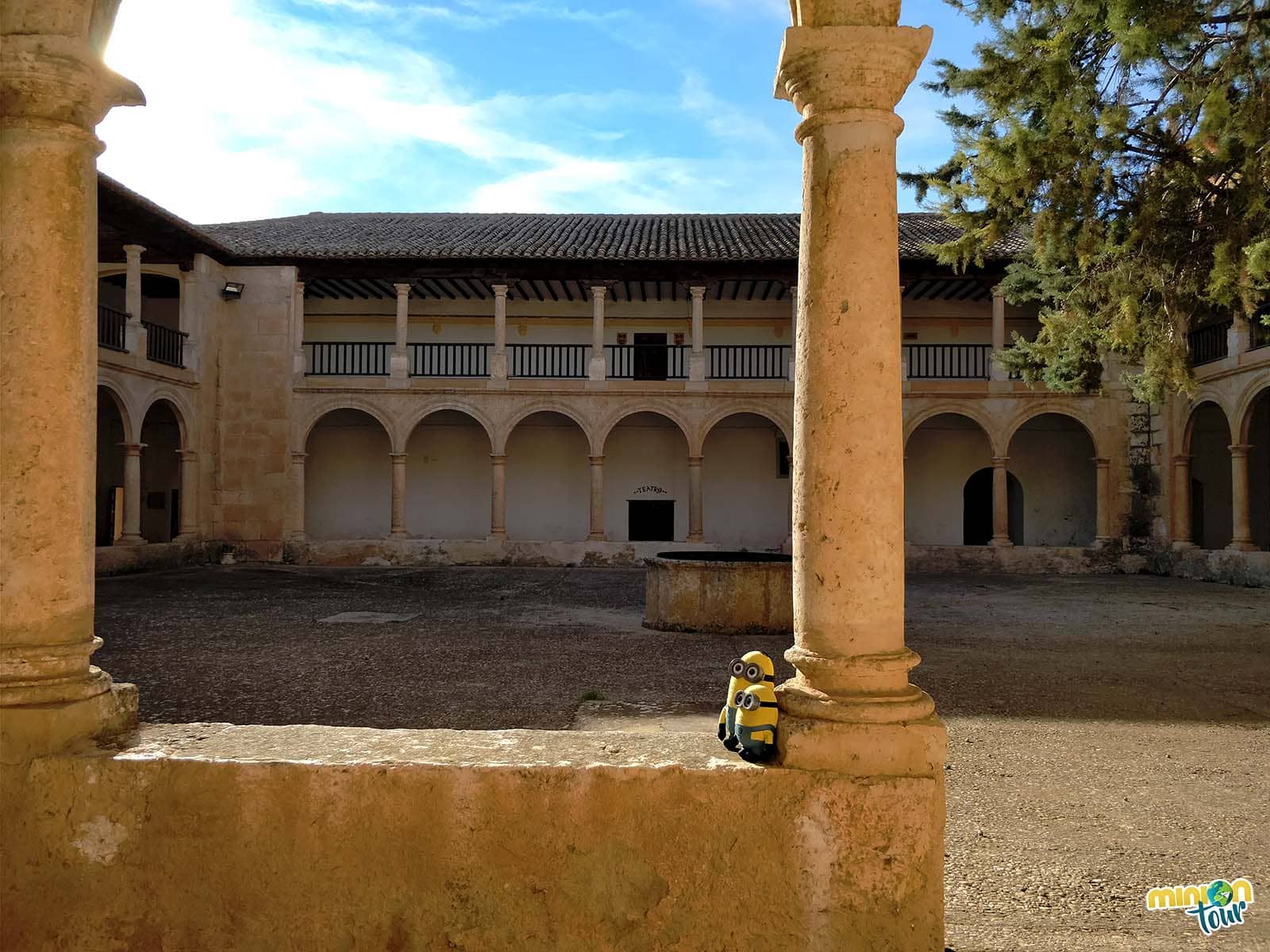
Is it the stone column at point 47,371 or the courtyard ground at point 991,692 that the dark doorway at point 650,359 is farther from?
the stone column at point 47,371

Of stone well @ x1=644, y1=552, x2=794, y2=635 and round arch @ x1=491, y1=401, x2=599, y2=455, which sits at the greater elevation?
round arch @ x1=491, y1=401, x2=599, y2=455

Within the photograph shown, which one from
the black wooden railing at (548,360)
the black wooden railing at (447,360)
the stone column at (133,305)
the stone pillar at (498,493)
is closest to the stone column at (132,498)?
the stone column at (133,305)

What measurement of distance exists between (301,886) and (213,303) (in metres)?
17.2

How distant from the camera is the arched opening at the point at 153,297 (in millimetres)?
18438

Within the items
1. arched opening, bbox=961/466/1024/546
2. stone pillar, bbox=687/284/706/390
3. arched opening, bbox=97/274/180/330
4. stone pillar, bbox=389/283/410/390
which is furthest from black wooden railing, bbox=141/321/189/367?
arched opening, bbox=961/466/1024/546

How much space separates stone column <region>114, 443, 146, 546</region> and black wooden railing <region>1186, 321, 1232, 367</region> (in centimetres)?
1805

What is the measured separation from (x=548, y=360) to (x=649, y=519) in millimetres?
4191

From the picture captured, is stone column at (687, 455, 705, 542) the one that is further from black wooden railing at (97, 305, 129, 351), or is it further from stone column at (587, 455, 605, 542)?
black wooden railing at (97, 305, 129, 351)

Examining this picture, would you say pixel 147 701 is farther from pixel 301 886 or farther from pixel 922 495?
pixel 922 495

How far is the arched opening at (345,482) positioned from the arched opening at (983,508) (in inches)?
513

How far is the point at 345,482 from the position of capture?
19547mm

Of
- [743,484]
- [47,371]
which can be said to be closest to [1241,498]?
[743,484]

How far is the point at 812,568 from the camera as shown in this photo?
238 centimetres

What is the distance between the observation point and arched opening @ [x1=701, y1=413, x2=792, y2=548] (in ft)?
63.4
